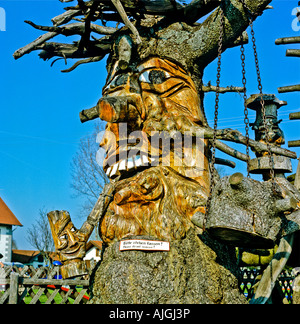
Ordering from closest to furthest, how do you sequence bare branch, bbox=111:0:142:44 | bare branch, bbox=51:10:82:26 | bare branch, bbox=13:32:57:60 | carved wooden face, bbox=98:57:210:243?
1. carved wooden face, bbox=98:57:210:243
2. bare branch, bbox=111:0:142:44
3. bare branch, bbox=51:10:82:26
4. bare branch, bbox=13:32:57:60

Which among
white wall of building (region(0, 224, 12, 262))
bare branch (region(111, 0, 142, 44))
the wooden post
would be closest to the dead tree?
bare branch (region(111, 0, 142, 44))

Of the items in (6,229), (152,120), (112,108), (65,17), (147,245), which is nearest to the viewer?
(147,245)

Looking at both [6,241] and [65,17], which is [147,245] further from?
[6,241]

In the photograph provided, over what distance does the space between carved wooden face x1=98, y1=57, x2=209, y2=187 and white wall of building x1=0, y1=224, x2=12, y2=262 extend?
3191 cm

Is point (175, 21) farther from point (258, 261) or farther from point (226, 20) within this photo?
point (258, 261)

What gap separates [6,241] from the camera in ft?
117

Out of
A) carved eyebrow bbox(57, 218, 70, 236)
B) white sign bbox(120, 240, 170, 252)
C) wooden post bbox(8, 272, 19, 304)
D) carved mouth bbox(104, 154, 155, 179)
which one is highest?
carved mouth bbox(104, 154, 155, 179)

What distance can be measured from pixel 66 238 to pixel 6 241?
32.6 meters

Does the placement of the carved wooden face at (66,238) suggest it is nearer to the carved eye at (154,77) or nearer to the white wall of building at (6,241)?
the carved eye at (154,77)

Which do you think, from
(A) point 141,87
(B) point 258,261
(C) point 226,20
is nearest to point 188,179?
(A) point 141,87

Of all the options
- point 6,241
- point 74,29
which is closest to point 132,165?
point 74,29

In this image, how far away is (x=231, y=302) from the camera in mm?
5277

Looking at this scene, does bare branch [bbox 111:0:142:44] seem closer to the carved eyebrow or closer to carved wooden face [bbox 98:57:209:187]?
carved wooden face [bbox 98:57:209:187]

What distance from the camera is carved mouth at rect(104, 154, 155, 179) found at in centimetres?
584
